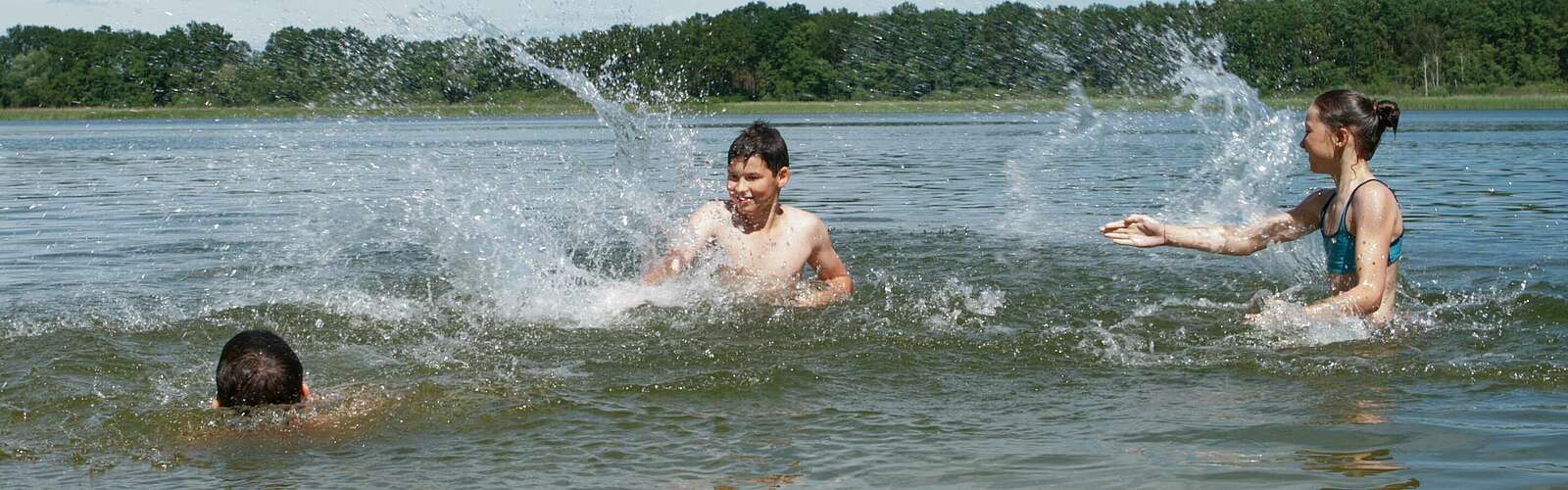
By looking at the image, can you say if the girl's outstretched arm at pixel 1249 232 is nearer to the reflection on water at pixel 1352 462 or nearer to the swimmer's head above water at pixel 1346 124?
the swimmer's head above water at pixel 1346 124

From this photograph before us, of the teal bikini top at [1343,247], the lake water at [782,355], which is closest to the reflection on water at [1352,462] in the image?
the lake water at [782,355]

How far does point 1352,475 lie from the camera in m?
4.56

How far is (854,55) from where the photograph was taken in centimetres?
4012

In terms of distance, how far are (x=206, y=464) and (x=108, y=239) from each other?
8923mm

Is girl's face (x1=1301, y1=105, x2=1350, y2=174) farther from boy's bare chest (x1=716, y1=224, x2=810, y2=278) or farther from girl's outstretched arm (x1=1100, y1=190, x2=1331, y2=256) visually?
boy's bare chest (x1=716, y1=224, x2=810, y2=278)

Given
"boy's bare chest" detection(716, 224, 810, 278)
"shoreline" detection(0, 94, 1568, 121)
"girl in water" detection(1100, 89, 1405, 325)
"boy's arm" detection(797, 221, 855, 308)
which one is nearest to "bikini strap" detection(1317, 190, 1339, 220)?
"girl in water" detection(1100, 89, 1405, 325)

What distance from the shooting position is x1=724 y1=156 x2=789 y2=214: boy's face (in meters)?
7.52

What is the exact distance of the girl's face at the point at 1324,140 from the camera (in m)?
6.57

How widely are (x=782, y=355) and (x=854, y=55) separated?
33945 mm

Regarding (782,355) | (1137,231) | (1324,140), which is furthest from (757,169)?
(1324,140)

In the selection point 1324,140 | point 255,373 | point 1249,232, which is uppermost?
point 1324,140

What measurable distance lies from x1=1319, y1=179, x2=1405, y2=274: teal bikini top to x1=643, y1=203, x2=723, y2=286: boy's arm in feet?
10.4

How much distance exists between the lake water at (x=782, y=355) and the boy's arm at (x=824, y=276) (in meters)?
0.18

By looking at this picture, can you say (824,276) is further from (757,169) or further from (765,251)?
(757,169)
